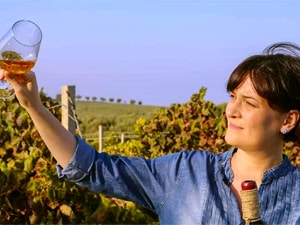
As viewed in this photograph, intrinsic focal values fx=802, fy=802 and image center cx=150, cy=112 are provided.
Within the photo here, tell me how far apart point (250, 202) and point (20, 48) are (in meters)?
0.97

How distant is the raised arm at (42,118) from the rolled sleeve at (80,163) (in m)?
0.02

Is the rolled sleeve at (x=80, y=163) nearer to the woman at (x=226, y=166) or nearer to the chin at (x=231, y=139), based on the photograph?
the woman at (x=226, y=166)

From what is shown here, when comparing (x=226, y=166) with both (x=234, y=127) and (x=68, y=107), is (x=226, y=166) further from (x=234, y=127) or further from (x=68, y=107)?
(x=68, y=107)

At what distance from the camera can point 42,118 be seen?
275cm

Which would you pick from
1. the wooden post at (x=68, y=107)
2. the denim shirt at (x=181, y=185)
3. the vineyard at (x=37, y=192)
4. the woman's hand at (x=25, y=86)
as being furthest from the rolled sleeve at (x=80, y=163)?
the wooden post at (x=68, y=107)

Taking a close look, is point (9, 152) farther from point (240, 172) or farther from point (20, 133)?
point (240, 172)

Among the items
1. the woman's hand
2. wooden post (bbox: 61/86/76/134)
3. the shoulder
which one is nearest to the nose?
the shoulder

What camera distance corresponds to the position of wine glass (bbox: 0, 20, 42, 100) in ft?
8.84

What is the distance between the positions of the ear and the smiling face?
4 centimetres

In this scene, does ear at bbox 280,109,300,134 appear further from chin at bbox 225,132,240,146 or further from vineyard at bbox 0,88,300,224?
vineyard at bbox 0,88,300,224

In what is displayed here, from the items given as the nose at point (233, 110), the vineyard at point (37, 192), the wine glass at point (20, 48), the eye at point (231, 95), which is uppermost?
the wine glass at point (20, 48)

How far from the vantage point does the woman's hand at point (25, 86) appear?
264 cm

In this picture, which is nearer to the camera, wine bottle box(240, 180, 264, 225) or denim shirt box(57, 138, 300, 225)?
wine bottle box(240, 180, 264, 225)

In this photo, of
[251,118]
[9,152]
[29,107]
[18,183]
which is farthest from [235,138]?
[9,152]
